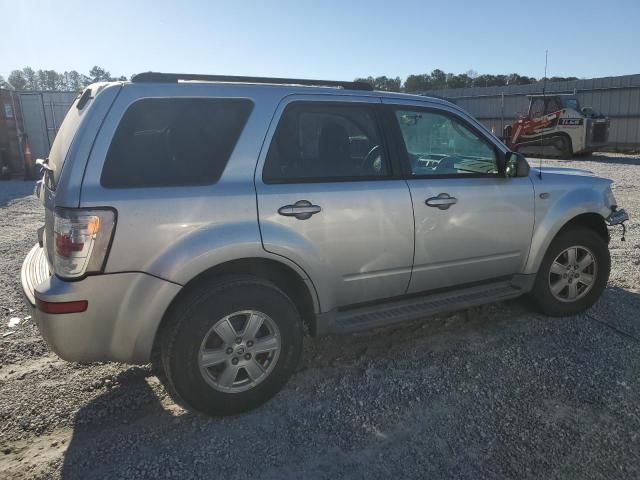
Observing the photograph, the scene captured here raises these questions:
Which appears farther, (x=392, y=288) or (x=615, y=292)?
(x=615, y=292)

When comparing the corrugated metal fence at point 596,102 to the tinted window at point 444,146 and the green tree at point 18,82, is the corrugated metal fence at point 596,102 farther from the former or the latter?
the green tree at point 18,82

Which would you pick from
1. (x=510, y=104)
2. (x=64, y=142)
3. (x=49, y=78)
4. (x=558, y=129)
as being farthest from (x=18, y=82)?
(x=64, y=142)

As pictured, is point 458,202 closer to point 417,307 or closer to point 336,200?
point 417,307

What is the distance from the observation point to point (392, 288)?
11.7ft

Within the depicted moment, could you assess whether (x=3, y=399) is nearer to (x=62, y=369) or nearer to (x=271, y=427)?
(x=62, y=369)

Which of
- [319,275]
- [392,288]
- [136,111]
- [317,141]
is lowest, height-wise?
[392,288]

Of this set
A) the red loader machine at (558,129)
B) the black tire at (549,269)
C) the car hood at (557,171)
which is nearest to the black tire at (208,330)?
the black tire at (549,269)

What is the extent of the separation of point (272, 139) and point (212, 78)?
57 centimetres

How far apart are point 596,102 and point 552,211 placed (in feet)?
79.0

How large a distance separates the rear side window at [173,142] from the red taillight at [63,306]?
629mm

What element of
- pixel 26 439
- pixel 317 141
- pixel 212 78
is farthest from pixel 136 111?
pixel 26 439

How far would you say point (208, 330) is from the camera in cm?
286

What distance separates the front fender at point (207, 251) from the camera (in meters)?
2.73

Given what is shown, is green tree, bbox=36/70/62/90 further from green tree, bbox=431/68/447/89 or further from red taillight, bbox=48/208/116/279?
red taillight, bbox=48/208/116/279
